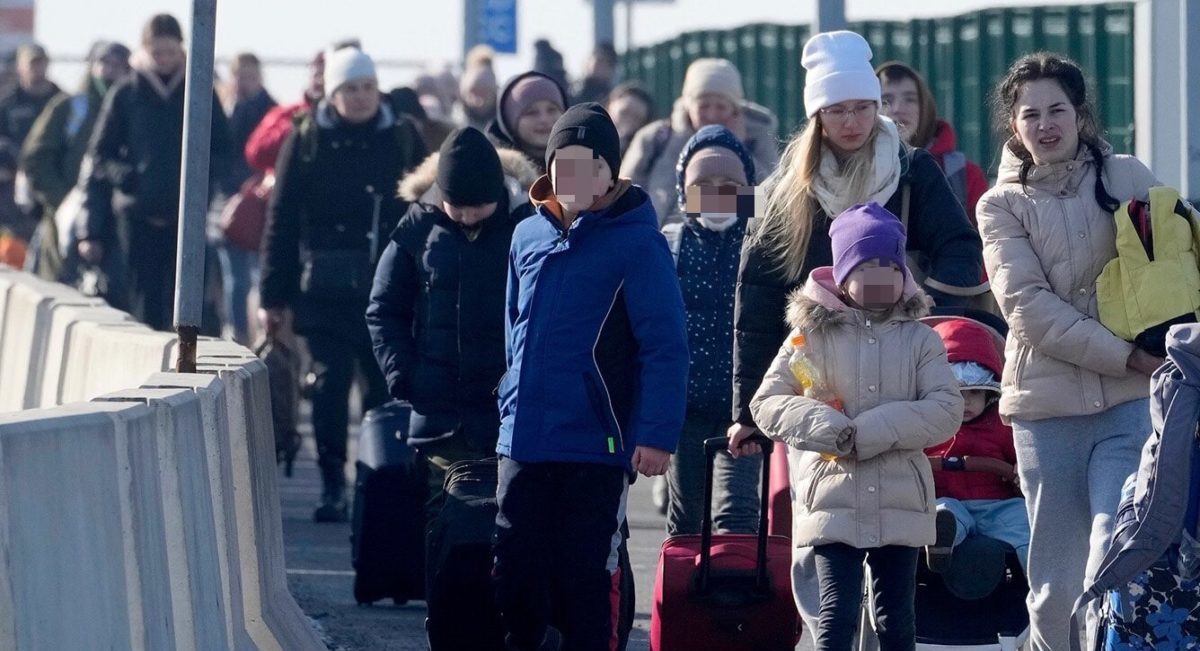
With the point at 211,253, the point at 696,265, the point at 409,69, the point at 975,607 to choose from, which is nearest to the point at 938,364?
the point at 975,607

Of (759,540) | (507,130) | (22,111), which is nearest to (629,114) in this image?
(22,111)

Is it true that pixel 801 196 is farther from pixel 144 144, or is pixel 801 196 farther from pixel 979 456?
pixel 144 144

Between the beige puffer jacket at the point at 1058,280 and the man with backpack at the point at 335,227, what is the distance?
5539 millimetres

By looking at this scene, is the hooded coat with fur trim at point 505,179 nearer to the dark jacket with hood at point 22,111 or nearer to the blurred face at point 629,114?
the blurred face at point 629,114

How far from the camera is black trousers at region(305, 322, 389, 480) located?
42.7 ft

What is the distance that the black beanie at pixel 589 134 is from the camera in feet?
25.4

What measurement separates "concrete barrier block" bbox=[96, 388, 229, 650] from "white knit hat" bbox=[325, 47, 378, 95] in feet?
18.8

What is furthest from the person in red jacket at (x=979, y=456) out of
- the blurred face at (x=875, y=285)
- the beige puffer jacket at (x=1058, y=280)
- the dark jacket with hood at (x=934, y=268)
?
the blurred face at (x=875, y=285)

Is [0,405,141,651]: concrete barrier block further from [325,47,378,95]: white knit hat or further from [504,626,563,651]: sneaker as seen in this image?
[325,47,378,95]: white knit hat

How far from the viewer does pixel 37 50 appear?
23.1 m

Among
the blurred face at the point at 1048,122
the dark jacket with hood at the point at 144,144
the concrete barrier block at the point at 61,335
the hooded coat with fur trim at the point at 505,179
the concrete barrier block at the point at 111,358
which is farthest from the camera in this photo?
the dark jacket with hood at the point at 144,144

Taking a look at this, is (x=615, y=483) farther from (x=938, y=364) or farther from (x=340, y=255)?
(x=340, y=255)

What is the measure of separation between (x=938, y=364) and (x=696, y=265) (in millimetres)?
2347

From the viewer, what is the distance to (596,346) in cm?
765
